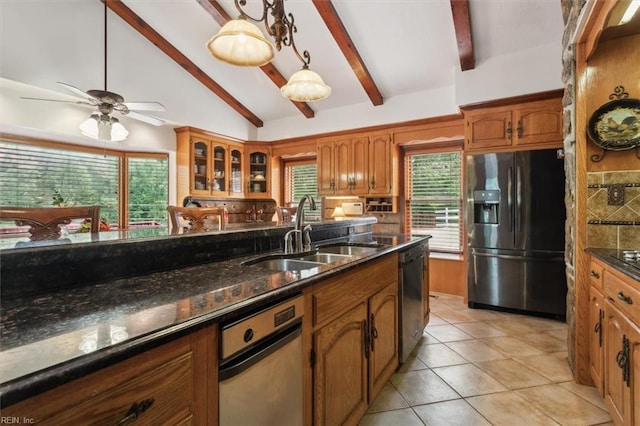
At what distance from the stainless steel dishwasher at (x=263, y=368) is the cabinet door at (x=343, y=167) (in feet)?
12.1

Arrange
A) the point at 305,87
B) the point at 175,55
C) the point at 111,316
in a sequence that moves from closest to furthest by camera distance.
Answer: the point at 111,316, the point at 305,87, the point at 175,55

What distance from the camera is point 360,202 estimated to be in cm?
488

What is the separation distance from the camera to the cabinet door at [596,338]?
181 centimetres

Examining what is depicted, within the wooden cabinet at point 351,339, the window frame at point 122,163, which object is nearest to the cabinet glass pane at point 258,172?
the window frame at point 122,163

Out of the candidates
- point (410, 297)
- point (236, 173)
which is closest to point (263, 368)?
point (410, 297)

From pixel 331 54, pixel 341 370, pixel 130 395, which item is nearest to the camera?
pixel 130 395

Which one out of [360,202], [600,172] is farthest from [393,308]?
[360,202]

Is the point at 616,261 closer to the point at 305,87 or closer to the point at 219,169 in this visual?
the point at 305,87

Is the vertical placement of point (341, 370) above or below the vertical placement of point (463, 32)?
below

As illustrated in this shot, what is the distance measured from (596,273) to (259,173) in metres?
4.81

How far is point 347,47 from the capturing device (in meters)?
3.58

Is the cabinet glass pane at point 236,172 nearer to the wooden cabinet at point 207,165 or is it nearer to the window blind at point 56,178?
the wooden cabinet at point 207,165

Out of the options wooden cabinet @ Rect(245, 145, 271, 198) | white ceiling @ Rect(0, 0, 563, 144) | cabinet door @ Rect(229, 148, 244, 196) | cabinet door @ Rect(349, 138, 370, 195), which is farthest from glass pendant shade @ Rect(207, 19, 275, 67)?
wooden cabinet @ Rect(245, 145, 271, 198)

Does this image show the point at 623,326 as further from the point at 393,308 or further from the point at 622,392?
the point at 393,308
